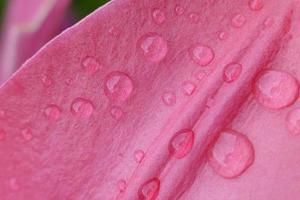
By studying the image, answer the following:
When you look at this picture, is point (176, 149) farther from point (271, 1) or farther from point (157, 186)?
point (271, 1)

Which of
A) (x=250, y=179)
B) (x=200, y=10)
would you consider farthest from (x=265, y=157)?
(x=200, y=10)

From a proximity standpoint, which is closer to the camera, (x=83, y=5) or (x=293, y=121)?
(x=293, y=121)

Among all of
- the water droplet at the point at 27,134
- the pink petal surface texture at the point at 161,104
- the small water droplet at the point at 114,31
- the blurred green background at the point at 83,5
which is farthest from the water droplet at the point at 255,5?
the blurred green background at the point at 83,5

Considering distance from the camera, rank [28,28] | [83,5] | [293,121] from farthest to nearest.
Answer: [83,5] → [28,28] → [293,121]

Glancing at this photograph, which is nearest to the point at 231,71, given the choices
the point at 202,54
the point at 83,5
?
the point at 202,54

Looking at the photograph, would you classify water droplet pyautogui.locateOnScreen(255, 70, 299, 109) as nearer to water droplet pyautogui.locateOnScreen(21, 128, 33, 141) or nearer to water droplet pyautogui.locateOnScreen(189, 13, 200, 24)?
water droplet pyautogui.locateOnScreen(189, 13, 200, 24)

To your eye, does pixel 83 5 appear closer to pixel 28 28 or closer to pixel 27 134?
pixel 28 28
